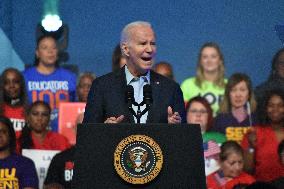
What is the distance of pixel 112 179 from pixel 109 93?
431 millimetres

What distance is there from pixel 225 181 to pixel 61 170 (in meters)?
1.37

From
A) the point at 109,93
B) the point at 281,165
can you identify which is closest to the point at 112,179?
the point at 109,93

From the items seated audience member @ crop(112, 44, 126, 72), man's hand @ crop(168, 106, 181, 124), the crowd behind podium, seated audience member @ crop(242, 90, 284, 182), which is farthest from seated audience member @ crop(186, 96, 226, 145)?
man's hand @ crop(168, 106, 181, 124)

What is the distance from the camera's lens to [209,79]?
221 inches

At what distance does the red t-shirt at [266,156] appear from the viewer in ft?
16.6

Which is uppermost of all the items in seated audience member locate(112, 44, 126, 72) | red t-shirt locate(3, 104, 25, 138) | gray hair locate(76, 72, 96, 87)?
seated audience member locate(112, 44, 126, 72)

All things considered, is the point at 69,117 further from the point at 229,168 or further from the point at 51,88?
the point at 229,168

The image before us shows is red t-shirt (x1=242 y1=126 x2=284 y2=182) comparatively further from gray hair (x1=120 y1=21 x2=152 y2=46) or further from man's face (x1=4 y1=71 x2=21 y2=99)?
gray hair (x1=120 y1=21 x2=152 y2=46)

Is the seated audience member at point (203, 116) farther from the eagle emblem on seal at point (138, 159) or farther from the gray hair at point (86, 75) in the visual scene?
the eagle emblem on seal at point (138, 159)

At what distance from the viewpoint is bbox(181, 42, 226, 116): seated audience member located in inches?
220

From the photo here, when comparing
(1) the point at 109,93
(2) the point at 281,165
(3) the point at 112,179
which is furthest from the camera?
(2) the point at 281,165

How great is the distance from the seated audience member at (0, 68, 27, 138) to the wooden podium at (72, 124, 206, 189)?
3.25 meters

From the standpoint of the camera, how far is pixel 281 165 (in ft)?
16.5

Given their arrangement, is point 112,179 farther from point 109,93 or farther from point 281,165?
point 281,165
